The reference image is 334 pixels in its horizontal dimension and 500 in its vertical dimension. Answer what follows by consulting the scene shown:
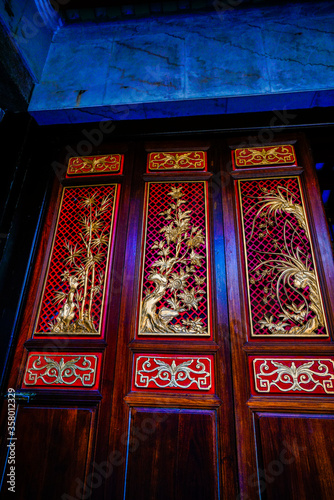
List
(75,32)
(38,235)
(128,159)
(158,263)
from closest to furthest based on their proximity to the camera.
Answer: (158,263), (38,235), (128,159), (75,32)

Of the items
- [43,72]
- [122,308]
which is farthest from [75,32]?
Answer: [122,308]

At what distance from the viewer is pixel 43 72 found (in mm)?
2512

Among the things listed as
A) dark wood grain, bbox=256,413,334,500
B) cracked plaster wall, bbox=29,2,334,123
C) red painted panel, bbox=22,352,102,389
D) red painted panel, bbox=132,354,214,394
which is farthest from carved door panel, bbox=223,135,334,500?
red painted panel, bbox=22,352,102,389

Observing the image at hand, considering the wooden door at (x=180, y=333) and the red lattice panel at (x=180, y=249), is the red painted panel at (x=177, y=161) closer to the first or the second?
the wooden door at (x=180, y=333)

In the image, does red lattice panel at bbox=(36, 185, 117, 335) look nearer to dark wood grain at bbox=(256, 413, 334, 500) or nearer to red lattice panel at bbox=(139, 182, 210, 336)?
red lattice panel at bbox=(139, 182, 210, 336)

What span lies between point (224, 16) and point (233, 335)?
2.55 metres

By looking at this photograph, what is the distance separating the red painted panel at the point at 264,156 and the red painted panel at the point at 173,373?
1.43 metres

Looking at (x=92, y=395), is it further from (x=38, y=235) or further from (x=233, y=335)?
(x=38, y=235)

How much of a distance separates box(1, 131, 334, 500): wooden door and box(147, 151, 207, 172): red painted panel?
0.01 m

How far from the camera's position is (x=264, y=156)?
7.55ft

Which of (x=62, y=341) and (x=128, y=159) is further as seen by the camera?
(x=128, y=159)

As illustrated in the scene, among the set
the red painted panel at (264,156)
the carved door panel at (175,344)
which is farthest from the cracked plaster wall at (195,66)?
the carved door panel at (175,344)

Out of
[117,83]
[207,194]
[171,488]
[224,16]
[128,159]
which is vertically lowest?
[171,488]

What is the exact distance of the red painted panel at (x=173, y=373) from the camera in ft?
5.56
